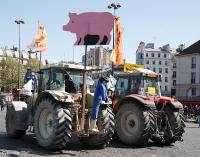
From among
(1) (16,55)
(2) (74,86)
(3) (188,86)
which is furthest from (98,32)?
(1) (16,55)

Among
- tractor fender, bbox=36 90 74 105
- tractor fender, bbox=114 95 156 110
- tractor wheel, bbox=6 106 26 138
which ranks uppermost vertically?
tractor fender, bbox=36 90 74 105

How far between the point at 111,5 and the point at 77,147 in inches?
Answer: 1061

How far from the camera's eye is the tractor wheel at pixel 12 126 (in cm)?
1470

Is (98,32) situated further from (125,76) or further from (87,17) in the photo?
(125,76)

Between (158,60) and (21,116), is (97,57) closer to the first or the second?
(158,60)

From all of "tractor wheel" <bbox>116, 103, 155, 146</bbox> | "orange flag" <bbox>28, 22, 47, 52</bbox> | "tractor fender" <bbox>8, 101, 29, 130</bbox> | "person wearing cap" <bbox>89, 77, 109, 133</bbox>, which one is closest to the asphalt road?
"tractor wheel" <bbox>116, 103, 155, 146</bbox>

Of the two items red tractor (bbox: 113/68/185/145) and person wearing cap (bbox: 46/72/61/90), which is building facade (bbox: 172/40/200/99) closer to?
red tractor (bbox: 113/68/185/145)

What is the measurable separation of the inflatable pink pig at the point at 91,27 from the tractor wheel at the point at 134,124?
322 cm

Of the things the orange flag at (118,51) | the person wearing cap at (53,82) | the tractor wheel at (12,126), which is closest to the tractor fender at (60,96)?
the person wearing cap at (53,82)

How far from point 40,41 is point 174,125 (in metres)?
12.4

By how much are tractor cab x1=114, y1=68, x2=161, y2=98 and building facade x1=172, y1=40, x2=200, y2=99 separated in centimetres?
6278

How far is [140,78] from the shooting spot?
660 inches

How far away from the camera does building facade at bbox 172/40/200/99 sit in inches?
3094

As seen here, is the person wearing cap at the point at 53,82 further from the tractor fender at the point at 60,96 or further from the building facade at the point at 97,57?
the building facade at the point at 97,57
